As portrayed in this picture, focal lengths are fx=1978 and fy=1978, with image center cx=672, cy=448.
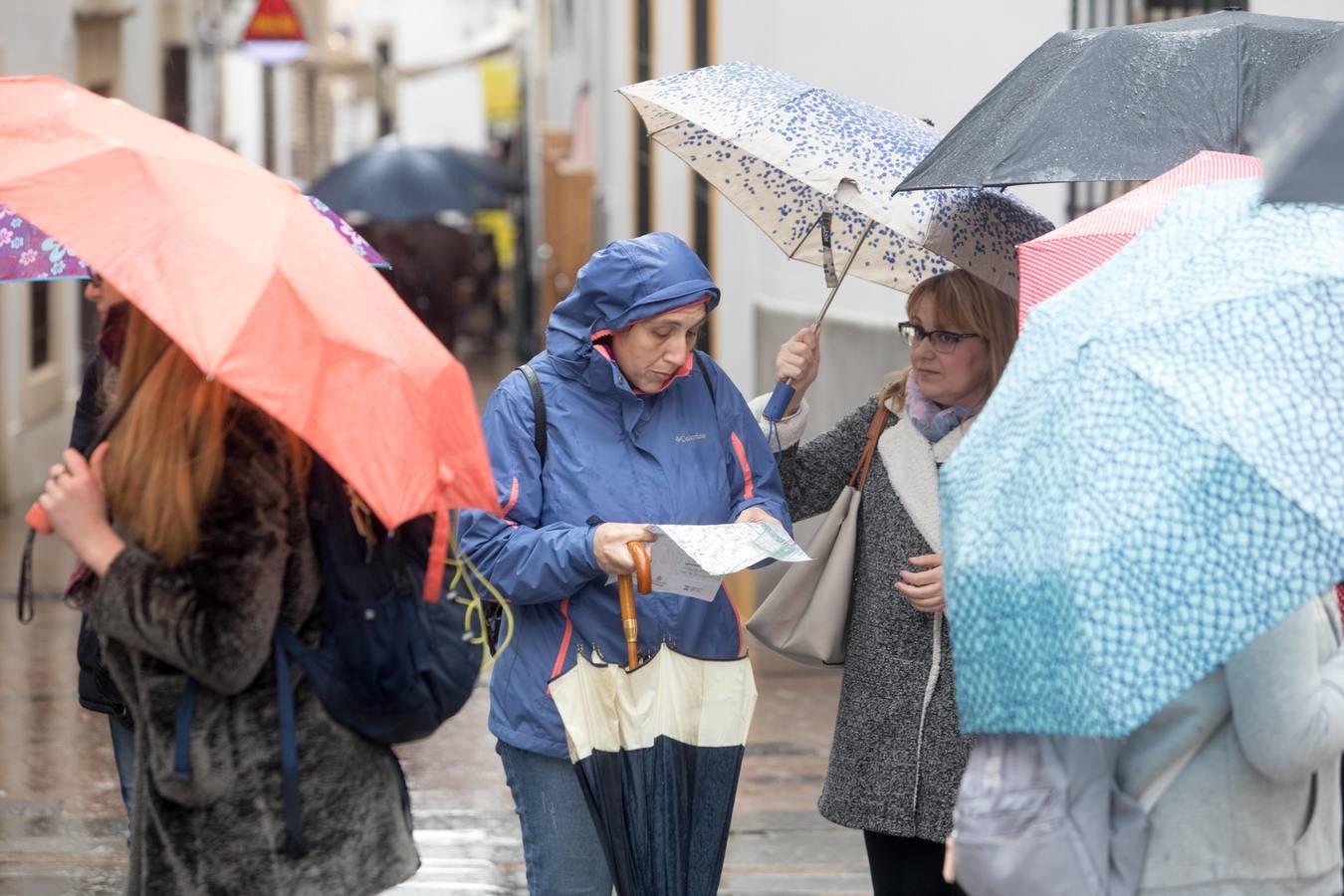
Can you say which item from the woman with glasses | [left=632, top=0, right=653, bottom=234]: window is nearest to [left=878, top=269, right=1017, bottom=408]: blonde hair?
the woman with glasses

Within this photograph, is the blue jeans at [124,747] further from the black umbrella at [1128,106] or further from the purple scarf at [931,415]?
the black umbrella at [1128,106]

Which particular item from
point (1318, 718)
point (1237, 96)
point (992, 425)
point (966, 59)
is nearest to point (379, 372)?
point (992, 425)

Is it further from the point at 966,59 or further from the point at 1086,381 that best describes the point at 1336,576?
the point at 966,59

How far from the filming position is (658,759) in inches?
153

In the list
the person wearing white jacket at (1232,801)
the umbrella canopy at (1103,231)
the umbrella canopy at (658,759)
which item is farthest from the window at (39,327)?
the person wearing white jacket at (1232,801)

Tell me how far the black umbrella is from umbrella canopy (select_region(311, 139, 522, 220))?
1619 centimetres

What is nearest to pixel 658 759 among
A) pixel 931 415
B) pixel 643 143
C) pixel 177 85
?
pixel 931 415

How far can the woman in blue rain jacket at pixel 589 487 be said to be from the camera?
393cm

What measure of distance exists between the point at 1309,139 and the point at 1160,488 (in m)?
0.48

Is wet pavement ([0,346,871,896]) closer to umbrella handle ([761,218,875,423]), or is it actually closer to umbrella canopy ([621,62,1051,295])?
umbrella handle ([761,218,875,423])

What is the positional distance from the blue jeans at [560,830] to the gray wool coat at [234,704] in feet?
2.25

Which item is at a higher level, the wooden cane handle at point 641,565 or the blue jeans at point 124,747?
the wooden cane handle at point 641,565

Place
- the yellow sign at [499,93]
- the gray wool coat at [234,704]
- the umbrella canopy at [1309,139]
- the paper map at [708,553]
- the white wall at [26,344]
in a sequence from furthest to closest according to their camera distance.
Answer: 1. the yellow sign at [499,93]
2. the white wall at [26,344]
3. the paper map at [708,553]
4. the gray wool coat at [234,704]
5. the umbrella canopy at [1309,139]

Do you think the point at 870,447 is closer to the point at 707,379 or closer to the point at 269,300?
the point at 707,379
